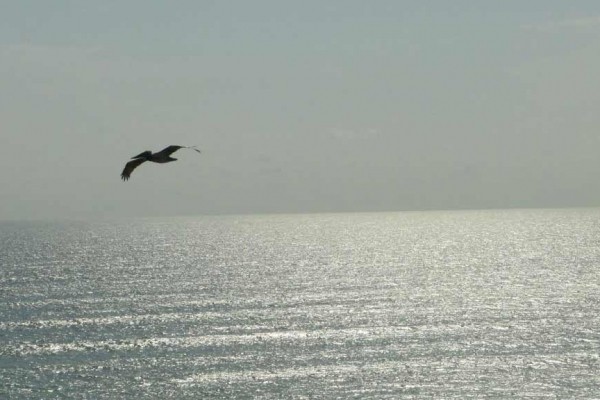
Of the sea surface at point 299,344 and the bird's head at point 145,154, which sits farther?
the sea surface at point 299,344

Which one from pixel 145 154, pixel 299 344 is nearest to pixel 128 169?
pixel 145 154

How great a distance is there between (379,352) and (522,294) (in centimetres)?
7447

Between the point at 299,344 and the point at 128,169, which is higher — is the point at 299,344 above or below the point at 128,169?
below

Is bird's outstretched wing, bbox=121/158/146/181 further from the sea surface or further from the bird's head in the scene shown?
the sea surface

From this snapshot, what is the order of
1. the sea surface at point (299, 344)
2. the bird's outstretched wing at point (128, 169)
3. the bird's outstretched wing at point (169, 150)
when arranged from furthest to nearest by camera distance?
1. the sea surface at point (299, 344)
2. the bird's outstretched wing at point (128, 169)
3. the bird's outstretched wing at point (169, 150)

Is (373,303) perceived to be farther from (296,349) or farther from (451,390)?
(451,390)

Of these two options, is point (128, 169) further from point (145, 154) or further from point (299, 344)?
point (299, 344)

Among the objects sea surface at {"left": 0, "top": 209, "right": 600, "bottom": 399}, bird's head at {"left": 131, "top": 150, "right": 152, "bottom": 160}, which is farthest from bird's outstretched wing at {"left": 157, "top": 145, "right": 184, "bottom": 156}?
sea surface at {"left": 0, "top": 209, "right": 600, "bottom": 399}

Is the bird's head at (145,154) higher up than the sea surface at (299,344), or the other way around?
the bird's head at (145,154)

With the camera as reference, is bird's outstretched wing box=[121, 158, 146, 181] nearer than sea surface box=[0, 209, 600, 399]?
Yes

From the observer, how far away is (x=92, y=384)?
97750 millimetres

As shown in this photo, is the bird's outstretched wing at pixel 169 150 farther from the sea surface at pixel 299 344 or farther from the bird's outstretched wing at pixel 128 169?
the sea surface at pixel 299 344

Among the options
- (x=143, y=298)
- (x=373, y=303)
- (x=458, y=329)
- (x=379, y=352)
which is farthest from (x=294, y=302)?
(x=379, y=352)

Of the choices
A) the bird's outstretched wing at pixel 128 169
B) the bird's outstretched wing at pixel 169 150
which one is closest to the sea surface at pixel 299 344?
the bird's outstretched wing at pixel 128 169
